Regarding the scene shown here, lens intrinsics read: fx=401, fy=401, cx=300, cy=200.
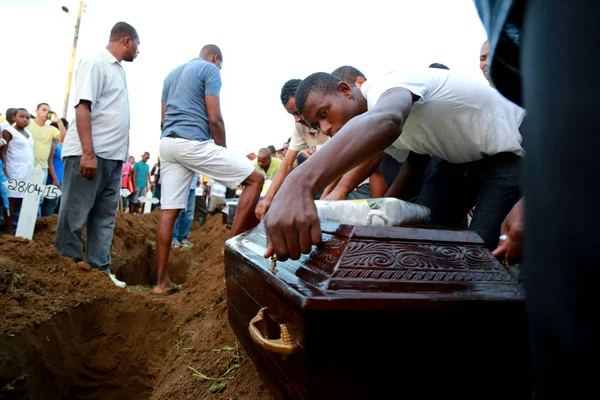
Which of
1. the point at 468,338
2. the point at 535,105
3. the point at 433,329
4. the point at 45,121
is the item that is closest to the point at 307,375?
the point at 433,329

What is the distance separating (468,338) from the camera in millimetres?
1029

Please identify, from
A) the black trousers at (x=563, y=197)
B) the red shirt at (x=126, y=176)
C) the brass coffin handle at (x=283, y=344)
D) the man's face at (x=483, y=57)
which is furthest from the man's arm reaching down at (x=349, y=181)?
the red shirt at (x=126, y=176)

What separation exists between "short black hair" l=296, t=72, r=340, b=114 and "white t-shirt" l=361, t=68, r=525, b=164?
0.15m

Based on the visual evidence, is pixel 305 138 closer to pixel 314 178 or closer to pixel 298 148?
pixel 298 148

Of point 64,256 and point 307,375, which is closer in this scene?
point 307,375

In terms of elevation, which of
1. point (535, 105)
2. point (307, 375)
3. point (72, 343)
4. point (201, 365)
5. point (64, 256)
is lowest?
point (72, 343)

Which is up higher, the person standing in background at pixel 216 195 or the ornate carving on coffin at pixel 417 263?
the ornate carving on coffin at pixel 417 263

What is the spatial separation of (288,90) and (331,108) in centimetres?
210

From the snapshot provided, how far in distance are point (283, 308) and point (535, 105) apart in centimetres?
79

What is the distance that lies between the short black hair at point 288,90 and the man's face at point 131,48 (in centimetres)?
132

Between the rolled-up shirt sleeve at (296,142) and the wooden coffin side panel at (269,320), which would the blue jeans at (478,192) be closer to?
the wooden coffin side panel at (269,320)

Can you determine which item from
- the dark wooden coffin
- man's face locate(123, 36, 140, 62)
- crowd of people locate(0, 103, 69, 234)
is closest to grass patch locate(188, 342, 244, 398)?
the dark wooden coffin

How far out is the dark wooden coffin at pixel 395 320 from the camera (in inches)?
36.2

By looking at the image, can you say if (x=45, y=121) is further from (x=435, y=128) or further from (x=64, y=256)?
(x=435, y=128)
